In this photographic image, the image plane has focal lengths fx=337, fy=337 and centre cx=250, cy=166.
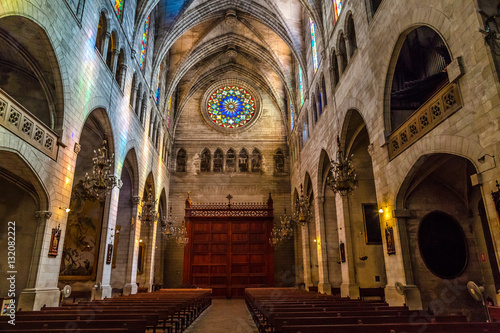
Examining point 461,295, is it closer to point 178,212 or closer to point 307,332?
point 307,332

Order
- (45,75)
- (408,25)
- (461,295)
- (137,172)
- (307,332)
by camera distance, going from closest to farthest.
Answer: (307,332) → (408,25) → (461,295) → (45,75) → (137,172)

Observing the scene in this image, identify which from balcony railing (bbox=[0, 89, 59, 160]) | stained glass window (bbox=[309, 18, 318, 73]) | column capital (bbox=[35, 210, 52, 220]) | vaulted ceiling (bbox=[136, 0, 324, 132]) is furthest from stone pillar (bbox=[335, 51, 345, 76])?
column capital (bbox=[35, 210, 52, 220])

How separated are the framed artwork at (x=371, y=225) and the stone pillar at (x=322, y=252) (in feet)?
10.0

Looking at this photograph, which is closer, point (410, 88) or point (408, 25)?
point (408, 25)

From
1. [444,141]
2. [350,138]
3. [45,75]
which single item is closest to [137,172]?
[45,75]

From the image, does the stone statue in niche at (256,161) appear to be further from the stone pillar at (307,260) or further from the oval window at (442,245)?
the oval window at (442,245)

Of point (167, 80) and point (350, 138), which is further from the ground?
point (167, 80)

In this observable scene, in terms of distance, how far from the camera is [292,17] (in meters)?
22.6

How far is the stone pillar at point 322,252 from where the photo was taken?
55.5 feet

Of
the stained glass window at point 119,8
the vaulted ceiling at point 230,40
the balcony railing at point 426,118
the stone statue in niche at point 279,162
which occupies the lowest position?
the balcony railing at point 426,118

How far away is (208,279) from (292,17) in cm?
1899

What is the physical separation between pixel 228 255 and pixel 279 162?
30.0 ft

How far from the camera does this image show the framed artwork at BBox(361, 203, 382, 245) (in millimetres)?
14953

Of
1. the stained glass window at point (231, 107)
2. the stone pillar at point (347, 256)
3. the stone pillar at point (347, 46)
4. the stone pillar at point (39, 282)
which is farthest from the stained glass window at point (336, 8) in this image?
the stained glass window at point (231, 107)
